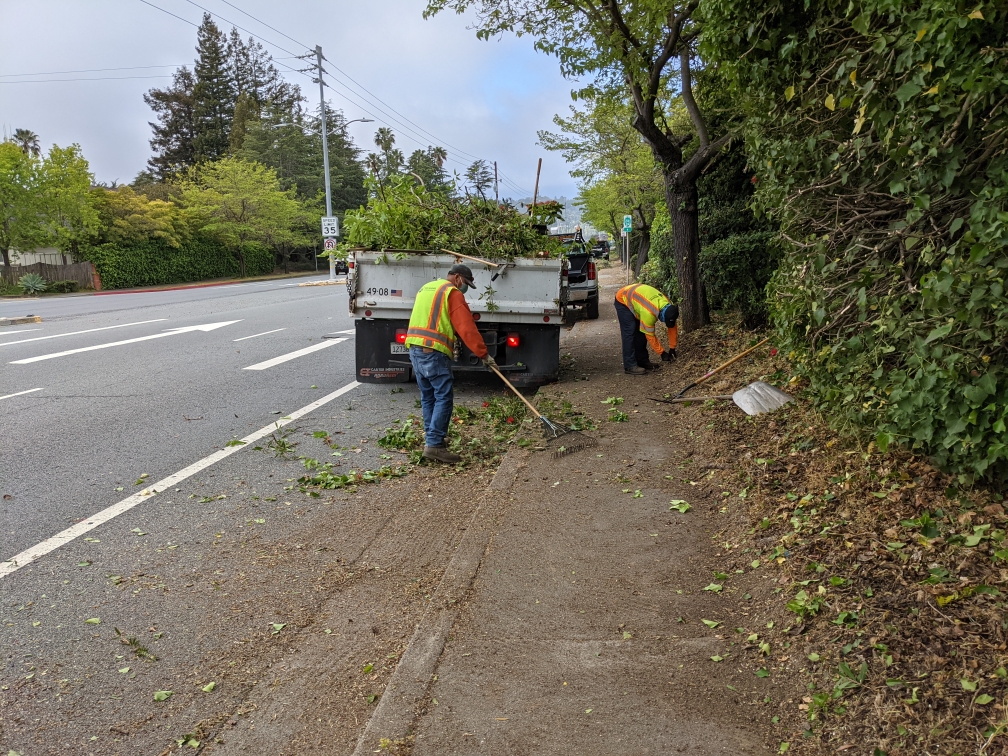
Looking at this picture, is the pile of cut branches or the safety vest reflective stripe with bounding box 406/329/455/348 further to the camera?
the pile of cut branches

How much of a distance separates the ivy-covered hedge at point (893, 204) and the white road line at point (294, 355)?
763 centimetres

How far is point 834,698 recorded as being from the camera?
2.68 meters

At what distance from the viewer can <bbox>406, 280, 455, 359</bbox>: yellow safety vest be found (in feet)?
20.7

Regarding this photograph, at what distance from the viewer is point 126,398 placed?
8422 millimetres

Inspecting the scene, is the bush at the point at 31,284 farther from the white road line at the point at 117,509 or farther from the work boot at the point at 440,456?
the work boot at the point at 440,456

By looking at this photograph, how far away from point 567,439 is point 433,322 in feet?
5.03

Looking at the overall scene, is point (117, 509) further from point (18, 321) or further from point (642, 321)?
point (18, 321)

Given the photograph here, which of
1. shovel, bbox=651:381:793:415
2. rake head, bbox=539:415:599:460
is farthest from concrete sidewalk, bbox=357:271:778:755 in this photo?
shovel, bbox=651:381:793:415

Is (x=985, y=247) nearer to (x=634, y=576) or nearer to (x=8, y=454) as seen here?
(x=634, y=576)

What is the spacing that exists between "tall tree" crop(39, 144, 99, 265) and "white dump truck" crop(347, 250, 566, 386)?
32.7 m

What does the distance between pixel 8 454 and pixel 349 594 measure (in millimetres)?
4193

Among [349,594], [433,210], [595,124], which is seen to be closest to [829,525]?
[349,594]

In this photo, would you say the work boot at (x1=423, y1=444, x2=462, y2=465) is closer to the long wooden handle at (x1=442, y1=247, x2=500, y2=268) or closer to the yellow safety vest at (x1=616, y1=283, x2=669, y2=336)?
the long wooden handle at (x1=442, y1=247, x2=500, y2=268)

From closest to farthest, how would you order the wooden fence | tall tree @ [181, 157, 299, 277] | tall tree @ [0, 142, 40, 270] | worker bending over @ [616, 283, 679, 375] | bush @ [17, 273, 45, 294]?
1. worker bending over @ [616, 283, 679, 375]
2. tall tree @ [0, 142, 40, 270]
3. bush @ [17, 273, 45, 294]
4. the wooden fence
5. tall tree @ [181, 157, 299, 277]
